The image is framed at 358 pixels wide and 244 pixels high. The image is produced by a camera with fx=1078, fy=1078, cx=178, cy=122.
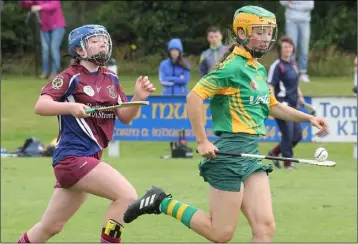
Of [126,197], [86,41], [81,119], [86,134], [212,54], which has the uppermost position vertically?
[86,41]

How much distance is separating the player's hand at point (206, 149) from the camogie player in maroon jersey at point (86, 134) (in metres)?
0.78

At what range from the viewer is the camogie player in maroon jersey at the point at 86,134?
784cm

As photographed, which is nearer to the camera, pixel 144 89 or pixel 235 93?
pixel 235 93

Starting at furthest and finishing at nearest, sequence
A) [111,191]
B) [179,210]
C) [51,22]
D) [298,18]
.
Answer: [51,22]
[298,18]
[179,210]
[111,191]

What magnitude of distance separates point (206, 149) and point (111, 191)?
2.90 feet

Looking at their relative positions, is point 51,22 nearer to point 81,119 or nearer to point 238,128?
point 81,119

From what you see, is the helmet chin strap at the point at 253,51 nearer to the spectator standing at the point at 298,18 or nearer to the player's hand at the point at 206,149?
the player's hand at the point at 206,149

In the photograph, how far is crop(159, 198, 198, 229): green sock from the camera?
7.84 metres

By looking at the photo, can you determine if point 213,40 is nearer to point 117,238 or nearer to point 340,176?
point 340,176

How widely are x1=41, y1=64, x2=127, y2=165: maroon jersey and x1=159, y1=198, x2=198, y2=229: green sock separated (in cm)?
64

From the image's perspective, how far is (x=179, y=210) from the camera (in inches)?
312

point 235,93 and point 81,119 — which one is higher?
point 235,93

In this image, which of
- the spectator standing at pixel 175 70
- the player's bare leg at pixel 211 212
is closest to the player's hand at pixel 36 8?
the spectator standing at pixel 175 70

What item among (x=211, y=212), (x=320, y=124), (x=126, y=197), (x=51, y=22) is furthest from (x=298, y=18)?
(x=211, y=212)
